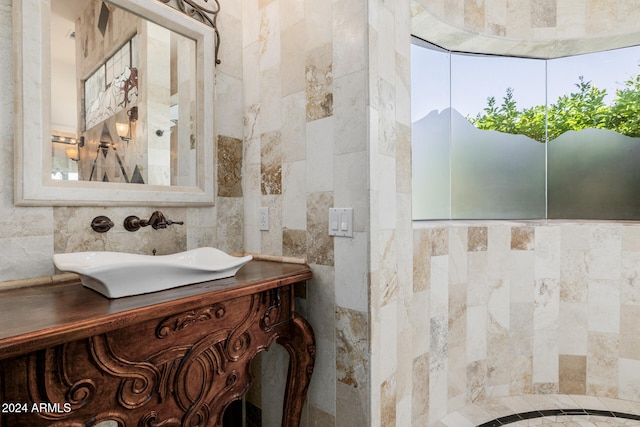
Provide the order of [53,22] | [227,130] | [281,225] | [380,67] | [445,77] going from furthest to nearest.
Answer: [445,77], [227,130], [281,225], [380,67], [53,22]

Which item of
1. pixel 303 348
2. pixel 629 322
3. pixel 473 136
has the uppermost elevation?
pixel 473 136

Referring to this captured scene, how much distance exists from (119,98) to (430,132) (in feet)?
6.47

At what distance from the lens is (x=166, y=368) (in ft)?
3.03

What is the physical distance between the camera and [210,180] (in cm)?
157

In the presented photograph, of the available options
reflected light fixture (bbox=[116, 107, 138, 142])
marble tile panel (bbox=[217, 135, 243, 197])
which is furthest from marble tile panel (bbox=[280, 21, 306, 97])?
reflected light fixture (bbox=[116, 107, 138, 142])

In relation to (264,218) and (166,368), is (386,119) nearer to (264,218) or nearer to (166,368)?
(264,218)

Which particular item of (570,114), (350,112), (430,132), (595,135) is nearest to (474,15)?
(430,132)

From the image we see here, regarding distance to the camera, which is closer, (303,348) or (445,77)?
(303,348)

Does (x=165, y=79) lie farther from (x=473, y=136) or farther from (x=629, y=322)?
(x=629, y=322)

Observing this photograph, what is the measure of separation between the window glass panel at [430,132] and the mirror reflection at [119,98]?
1537mm

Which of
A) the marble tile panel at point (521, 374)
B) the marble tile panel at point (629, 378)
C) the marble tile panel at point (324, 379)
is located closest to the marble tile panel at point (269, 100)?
the marble tile panel at point (324, 379)

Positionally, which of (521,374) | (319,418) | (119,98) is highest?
(119,98)

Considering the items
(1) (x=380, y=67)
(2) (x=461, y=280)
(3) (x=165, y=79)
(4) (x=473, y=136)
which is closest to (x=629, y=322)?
(2) (x=461, y=280)

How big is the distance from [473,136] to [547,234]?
0.90 meters
